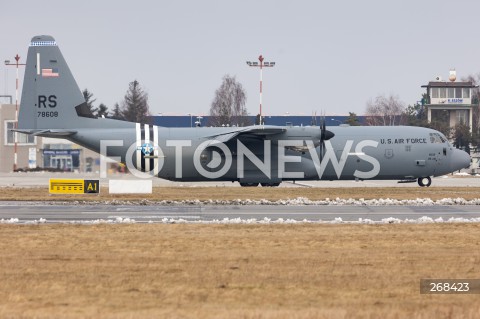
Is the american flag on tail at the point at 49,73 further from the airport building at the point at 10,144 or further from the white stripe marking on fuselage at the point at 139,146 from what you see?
the airport building at the point at 10,144

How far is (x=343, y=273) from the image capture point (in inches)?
600

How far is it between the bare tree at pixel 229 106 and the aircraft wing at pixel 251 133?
57502mm

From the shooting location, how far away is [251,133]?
43.2 m

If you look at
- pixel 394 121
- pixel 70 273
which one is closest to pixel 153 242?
pixel 70 273

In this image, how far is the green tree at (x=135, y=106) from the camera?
10788 cm

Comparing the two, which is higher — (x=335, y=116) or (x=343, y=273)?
(x=335, y=116)

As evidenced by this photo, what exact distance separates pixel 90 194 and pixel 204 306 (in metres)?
29.5

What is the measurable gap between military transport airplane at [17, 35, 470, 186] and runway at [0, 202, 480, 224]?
10.8 m

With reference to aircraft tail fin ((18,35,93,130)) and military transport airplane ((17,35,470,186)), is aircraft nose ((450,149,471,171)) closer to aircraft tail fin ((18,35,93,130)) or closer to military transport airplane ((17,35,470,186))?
military transport airplane ((17,35,470,186))

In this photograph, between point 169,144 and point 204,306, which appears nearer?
point 204,306

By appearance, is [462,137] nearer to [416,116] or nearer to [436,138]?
[416,116]

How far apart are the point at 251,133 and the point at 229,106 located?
225ft

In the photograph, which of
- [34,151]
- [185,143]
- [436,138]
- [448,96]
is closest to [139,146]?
[185,143]

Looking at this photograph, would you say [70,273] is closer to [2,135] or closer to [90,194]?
[90,194]
